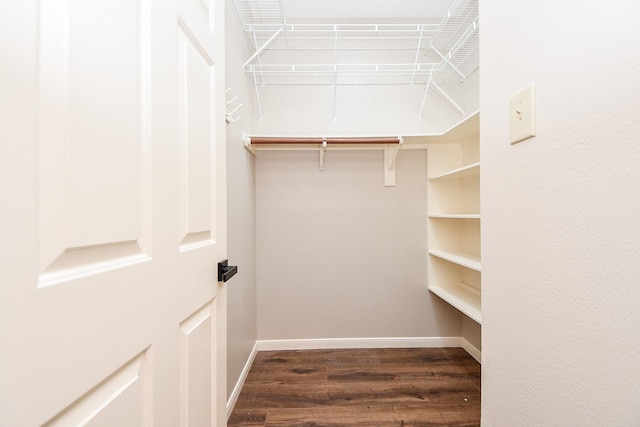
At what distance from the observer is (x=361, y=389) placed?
1.62 metres

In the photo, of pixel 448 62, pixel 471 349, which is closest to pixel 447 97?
pixel 448 62

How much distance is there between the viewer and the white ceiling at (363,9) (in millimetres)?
1814

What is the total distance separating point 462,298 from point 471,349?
49 centimetres

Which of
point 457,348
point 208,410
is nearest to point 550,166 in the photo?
point 208,410

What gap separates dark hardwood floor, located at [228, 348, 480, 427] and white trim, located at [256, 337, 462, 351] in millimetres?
42

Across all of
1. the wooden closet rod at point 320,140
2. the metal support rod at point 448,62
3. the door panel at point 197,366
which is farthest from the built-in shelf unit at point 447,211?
the door panel at point 197,366

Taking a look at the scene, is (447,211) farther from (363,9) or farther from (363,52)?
(363,9)

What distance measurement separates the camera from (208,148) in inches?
31.4

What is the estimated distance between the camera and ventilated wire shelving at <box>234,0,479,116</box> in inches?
74.9

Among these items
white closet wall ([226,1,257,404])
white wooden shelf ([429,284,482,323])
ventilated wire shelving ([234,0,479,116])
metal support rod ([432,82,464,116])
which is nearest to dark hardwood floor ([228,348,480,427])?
white closet wall ([226,1,257,404])

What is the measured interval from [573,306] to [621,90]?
1.32 ft

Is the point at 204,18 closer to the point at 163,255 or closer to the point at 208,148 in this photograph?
the point at 208,148

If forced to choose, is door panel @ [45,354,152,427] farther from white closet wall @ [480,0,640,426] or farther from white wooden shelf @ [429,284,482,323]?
white wooden shelf @ [429,284,482,323]

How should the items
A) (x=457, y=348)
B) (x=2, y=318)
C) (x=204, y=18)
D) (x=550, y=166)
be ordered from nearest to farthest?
1. (x=2, y=318)
2. (x=550, y=166)
3. (x=204, y=18)
4. (x=457, y=348)
